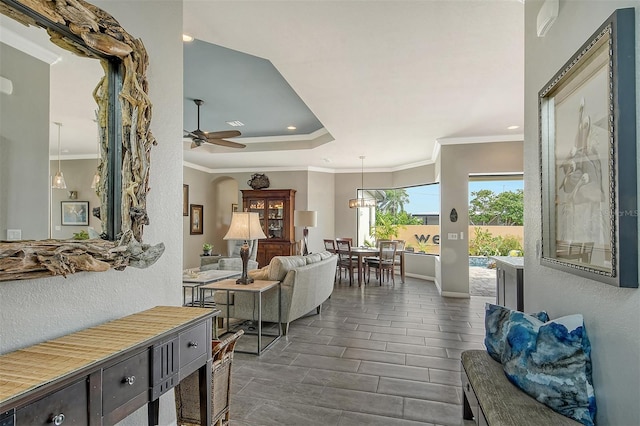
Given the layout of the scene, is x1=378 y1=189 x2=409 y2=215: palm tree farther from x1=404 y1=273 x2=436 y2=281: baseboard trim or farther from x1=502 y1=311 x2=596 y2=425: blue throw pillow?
x1=502 y1=311 x2=596 y2=425: blue throw pillow

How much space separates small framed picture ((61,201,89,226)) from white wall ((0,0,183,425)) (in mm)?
240

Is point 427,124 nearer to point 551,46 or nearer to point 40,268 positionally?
point 551,46

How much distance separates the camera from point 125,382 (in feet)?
4.19

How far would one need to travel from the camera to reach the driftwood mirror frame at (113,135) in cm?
139

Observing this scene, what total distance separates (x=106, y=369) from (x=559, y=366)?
1799mm

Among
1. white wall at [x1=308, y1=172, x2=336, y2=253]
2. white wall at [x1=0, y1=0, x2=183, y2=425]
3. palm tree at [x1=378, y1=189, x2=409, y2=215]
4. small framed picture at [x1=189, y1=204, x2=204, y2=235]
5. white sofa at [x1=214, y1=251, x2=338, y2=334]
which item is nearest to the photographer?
white wall at [x1=0, y1=0, x2=183, y2=425]

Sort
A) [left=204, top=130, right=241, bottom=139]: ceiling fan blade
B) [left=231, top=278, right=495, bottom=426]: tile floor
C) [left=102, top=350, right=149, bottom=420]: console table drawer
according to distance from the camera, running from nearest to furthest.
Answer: [left=102, top=350, right=149, bottom=420]: console table drawer, [left=231, top=278, right=495, bottom=426]: tile floor, [left=204, top=130, right=241, bottom=139]: ceiling fan blade

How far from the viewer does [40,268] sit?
4.25 ft

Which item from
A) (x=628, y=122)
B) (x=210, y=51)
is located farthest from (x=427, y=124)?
(x=628, y=122)

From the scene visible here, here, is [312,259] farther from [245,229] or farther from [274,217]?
[274,217]

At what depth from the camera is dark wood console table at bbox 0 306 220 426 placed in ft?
3.22

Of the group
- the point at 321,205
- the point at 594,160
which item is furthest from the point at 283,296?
the point at 321,205

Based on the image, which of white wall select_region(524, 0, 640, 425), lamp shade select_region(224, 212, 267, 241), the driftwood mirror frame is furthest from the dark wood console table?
lamp shade select_region(224, 212, 267, 241)

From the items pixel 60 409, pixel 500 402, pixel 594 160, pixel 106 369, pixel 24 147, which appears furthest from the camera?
pixel 500 402
